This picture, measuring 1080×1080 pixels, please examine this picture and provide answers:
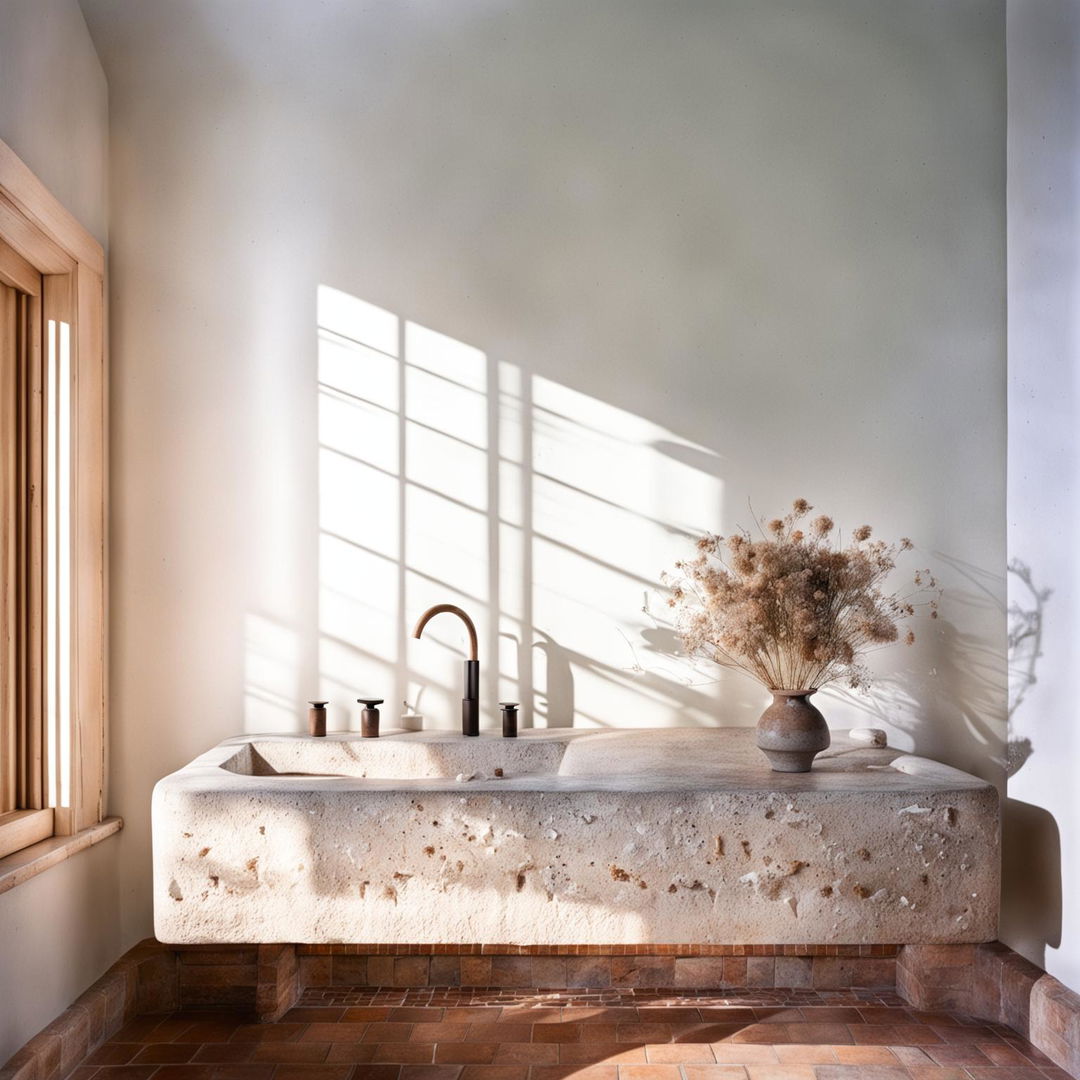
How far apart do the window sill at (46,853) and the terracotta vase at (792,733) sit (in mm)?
1894

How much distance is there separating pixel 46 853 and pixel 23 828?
0.11m

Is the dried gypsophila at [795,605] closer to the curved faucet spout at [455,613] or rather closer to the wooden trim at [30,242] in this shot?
the curved faucet spout at [455,613]

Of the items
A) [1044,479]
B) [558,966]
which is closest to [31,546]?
[558,966]

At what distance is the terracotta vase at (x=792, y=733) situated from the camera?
2627mm

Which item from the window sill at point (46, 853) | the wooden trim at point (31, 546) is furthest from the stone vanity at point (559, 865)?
the wooden trim at point (31, 546)

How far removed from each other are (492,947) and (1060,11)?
10.5 ft

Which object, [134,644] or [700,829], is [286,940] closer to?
[700,829]

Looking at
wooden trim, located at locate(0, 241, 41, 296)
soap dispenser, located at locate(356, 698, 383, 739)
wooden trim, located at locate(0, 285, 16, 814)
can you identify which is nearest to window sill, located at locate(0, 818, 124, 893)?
wooden trim, located at locate(0, 285, 16, 814)

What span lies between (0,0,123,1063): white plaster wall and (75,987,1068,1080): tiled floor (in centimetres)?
24

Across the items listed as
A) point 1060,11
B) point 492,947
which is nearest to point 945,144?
point 1060,11

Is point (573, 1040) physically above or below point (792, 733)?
below

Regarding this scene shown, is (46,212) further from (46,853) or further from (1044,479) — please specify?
(1044,479)

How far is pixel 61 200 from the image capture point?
2.90 meters

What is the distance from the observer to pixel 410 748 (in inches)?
116
